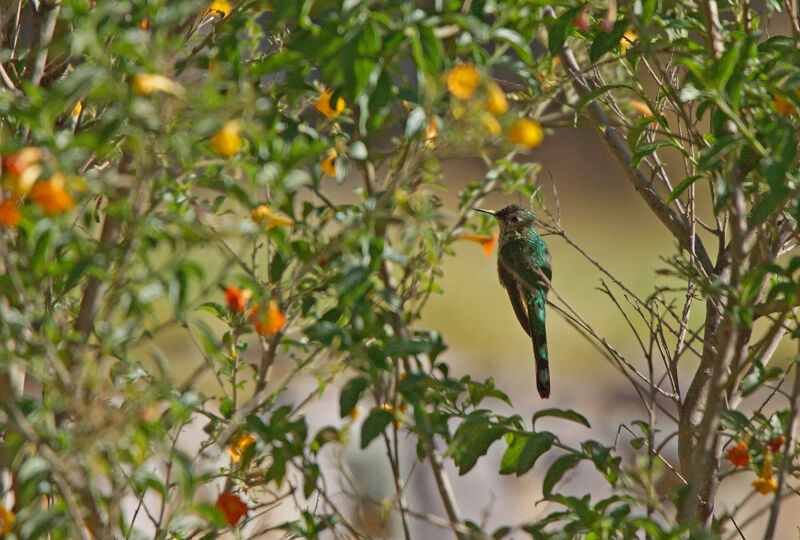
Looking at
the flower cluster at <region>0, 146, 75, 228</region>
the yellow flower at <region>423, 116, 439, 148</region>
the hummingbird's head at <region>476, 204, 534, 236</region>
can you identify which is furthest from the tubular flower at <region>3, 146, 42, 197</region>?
the hummingbird's head at <region>476, 204, 534, 236</region>

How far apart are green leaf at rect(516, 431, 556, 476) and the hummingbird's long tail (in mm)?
1122

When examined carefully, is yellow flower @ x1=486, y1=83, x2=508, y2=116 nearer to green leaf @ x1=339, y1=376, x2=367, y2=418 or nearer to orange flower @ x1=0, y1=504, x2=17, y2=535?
green leaf @ x1=339, y1=376, x2=367, y2=418

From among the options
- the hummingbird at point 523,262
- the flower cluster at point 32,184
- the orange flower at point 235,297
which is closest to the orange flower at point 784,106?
the orange flower at point 235,297

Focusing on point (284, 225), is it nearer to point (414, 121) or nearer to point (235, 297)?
point (235, 297)

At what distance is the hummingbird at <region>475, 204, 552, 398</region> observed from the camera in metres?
2.99

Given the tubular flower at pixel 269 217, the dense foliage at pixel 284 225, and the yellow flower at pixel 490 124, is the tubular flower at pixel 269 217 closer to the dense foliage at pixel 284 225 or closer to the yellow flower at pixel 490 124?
the dense foliage at pixel 284 225

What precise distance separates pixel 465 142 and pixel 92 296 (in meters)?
0.85

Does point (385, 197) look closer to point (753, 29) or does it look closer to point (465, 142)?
point (465, 142)

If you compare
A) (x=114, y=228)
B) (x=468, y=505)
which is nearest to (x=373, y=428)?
(x=114, y=228)

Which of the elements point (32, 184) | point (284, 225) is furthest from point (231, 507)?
point (32, 184)

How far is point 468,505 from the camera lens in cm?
457

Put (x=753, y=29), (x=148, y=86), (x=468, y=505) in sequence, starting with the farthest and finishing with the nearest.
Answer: (x=468, y=505) < (x=753, y=29) < (x=148, y=86)

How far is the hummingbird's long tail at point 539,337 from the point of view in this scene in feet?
9.22

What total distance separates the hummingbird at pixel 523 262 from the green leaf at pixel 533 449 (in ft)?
4.31
